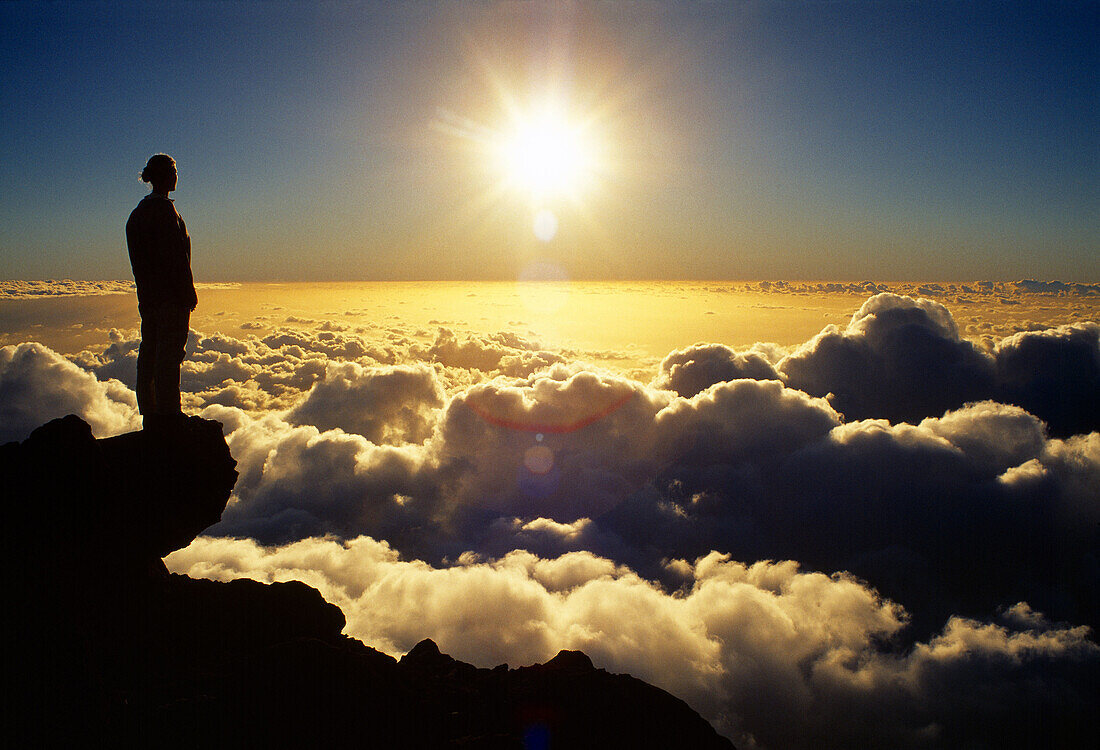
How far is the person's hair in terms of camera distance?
10.6 meters

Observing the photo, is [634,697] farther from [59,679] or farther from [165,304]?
[165,304]

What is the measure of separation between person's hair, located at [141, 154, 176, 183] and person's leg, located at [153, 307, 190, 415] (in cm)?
269

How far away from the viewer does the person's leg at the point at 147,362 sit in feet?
35.9

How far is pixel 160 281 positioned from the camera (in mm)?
10828

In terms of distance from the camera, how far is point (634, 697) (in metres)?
23.4

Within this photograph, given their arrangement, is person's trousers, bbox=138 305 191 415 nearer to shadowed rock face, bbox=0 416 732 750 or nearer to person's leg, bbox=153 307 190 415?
person's leg, bbox=153 307 190 415

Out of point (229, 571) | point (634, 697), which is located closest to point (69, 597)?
point (634, 697)

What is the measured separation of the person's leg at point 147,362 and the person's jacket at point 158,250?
0.32m

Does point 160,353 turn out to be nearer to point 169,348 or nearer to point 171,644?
point 169,348

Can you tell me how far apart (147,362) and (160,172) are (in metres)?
4.00

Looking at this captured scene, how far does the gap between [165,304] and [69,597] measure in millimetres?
7054

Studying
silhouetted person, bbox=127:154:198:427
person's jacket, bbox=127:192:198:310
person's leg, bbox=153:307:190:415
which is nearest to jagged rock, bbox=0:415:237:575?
person's leg, bbox=153:307:190:415

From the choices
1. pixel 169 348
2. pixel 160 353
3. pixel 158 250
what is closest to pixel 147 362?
pixel 160 353

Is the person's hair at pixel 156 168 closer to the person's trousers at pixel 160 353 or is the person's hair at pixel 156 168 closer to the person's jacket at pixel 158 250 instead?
the person's jacket at pixel 158 250
